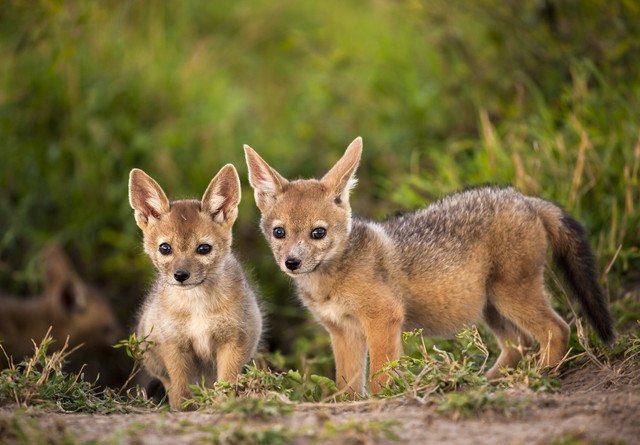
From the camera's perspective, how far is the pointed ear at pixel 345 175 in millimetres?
5965

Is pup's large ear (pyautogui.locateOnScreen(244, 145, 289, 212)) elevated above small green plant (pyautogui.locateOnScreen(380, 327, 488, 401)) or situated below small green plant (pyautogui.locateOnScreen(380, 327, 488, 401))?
above

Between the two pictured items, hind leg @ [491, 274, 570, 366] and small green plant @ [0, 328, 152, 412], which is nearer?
small green plant @ [0, 328, 152, 412]

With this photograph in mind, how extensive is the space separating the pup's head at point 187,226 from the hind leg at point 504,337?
71.7 inches

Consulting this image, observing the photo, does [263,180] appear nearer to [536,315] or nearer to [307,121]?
[536,315]

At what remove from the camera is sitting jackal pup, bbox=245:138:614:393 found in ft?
18.8

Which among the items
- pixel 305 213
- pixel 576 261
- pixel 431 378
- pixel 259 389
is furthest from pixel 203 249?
pixel 576 261

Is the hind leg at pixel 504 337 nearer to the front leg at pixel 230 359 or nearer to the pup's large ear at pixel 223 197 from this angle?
the front leg at pixel 230 359

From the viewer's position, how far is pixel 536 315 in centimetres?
581

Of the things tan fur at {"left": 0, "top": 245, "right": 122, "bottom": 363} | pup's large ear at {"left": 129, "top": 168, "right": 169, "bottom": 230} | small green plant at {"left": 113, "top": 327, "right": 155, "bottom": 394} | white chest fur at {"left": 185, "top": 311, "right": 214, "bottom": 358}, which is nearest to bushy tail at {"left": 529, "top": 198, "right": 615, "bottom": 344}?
white chest fur at {"left": 185, "top": 311, "right": 214, "bottom": 358}

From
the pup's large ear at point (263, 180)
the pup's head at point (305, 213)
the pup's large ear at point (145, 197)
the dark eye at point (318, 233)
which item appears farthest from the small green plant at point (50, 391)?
the pup's large ear at point (263, 180)

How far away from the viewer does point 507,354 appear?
6176 mm

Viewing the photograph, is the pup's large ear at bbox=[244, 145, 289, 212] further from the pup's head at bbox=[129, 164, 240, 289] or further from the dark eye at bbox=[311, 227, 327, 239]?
the dark eye at bbox=[311, 227, 327, 239]

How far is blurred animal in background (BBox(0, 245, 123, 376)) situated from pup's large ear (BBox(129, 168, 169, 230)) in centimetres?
278

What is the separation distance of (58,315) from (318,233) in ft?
12.5
